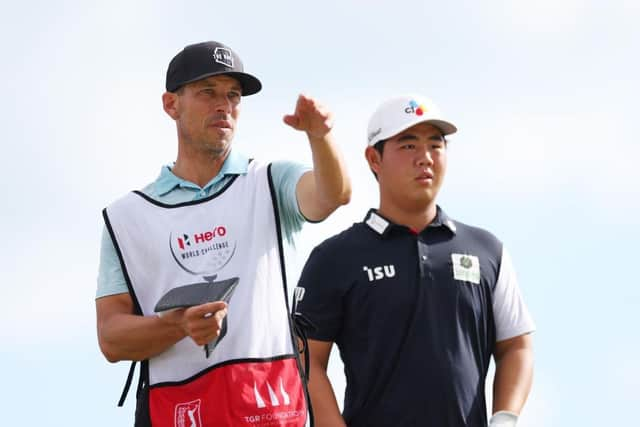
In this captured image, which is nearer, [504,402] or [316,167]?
[316,167]

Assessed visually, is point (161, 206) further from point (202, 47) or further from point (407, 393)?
point (407, 393)

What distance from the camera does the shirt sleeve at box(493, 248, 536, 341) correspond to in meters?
6.59

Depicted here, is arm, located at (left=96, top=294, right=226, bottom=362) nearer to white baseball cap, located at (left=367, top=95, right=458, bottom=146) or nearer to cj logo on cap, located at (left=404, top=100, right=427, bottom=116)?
white baseball cap, located at (left=367, top=95, right=458, bottom=146)

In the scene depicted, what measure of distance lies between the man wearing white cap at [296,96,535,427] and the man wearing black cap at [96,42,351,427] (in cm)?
91

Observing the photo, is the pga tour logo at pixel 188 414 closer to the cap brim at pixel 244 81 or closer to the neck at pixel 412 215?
the cap brim at pixel 244 81

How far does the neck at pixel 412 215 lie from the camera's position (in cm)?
666

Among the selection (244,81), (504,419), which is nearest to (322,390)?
(504,419)

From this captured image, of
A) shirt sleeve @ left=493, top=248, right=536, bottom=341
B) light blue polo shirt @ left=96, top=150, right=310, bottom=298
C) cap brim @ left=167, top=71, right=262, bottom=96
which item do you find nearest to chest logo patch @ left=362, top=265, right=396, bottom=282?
shirt sleeve @ left=493, top=248, right=536, bottom=341

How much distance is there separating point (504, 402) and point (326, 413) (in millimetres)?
1015

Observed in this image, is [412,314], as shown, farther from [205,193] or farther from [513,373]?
[205,193]

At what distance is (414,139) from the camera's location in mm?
6730

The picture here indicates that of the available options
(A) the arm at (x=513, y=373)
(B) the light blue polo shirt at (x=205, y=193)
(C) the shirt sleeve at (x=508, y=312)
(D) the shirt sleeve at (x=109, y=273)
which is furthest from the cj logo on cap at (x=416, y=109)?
(D) the shirt sleeve at (x=109, y=273)

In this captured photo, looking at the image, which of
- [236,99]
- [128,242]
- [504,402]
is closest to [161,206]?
[128,242]

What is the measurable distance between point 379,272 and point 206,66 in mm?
1558
